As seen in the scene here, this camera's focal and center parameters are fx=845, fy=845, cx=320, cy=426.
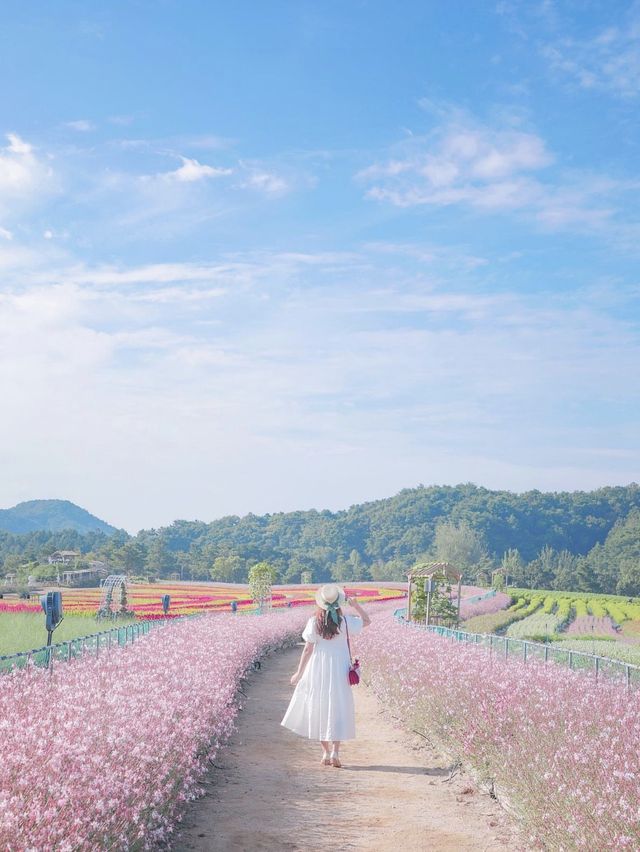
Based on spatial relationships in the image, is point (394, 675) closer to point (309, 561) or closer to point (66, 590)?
point (66, 590)

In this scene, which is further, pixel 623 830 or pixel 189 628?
pixel 189 628

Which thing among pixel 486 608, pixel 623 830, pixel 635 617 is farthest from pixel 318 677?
pixel 486 608

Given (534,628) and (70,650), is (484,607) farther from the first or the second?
(70,650)

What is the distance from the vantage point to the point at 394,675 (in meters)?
11.3

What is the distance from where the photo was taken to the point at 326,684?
8547mm

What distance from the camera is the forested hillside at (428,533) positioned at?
287 ft

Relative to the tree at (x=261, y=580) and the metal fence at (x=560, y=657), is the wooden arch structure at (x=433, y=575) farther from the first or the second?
the tree at (x=261, y=580)

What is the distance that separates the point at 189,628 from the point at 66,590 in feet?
108

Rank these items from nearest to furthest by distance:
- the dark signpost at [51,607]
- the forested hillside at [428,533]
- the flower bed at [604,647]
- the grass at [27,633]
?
the dark signpost at [51,607] → the grass at [27,633] → the flower bed at [604,647] → the forested hillside at [428,533]

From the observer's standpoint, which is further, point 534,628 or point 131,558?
point 131,558

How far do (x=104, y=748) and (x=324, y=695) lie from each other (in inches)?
141

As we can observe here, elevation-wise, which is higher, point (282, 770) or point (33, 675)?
point (33, 675)

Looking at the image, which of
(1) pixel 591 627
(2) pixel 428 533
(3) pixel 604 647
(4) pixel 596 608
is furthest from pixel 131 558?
(2) pixel 428 533

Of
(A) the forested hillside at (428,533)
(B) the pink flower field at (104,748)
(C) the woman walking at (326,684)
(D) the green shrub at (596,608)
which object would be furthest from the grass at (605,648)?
(A) the forested hillside at (428,533)
